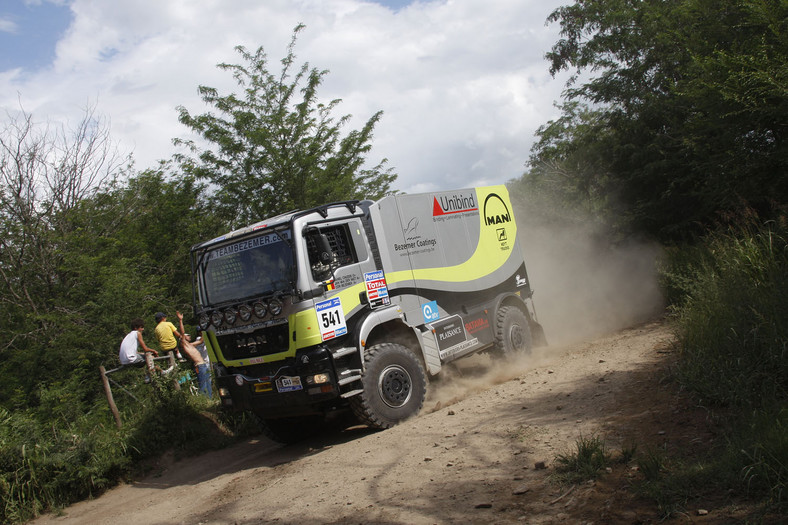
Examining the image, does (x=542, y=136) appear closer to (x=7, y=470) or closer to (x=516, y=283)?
(x=516, y=283)

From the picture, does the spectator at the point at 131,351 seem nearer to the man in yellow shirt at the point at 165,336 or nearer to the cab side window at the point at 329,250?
the man in yellow shirt at the point at 165,336

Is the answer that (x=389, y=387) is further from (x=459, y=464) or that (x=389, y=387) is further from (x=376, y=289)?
(x=459, y=464)

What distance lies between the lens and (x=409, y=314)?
8461mm

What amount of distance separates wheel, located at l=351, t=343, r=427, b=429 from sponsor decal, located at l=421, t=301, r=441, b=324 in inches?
28.4

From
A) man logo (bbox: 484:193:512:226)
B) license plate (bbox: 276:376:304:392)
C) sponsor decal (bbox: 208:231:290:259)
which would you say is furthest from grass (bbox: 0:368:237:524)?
man logo (bbox: 484:193:512:226)

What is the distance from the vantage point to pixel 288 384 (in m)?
7.38

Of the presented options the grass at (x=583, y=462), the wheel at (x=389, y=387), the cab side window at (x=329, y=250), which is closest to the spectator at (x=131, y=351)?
the cab side window at (x=329, y=250)

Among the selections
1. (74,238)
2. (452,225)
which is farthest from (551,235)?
(74,238)

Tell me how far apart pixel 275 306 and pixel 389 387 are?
1828 millimetres

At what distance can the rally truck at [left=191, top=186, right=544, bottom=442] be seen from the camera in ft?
24.0

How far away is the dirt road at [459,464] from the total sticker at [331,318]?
1405 millimetres

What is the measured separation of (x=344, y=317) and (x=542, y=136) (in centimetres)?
3143

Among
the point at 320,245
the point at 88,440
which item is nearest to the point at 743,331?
the point at 320,245

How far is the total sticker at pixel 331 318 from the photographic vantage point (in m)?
7.27
